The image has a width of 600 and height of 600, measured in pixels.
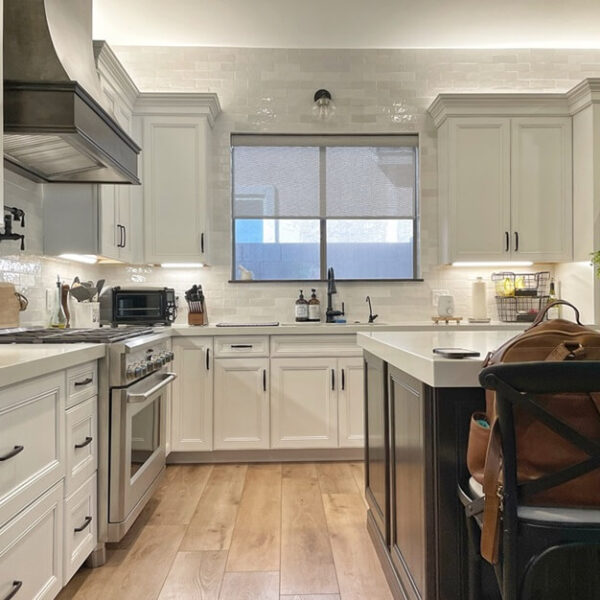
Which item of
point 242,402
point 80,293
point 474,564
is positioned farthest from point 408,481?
point 80,293

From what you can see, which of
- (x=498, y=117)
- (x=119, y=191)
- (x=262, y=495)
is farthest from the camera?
(x=498, y=117)

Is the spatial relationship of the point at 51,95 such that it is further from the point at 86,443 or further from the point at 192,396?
the point at 192,396

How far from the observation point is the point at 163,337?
293 cm

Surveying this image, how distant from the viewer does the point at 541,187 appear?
3.76m

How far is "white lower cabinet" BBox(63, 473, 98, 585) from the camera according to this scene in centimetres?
175

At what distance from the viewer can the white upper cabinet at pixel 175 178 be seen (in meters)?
3.66

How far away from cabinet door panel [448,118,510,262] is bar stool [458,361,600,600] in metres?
2.95

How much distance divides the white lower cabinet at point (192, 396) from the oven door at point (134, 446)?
602 mm

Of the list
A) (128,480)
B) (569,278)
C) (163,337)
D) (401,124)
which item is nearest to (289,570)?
(128,480)

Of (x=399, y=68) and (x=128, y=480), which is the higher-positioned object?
(x=399, y=68)

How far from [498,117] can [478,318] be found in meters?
1.53

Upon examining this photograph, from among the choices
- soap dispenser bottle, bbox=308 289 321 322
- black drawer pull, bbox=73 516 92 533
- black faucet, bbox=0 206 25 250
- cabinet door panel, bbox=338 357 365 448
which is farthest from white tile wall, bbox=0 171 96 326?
cabinet door panel, bbox=338 357 365 448

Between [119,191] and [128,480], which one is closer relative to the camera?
[128,480]

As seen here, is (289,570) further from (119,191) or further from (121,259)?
(119,191)
